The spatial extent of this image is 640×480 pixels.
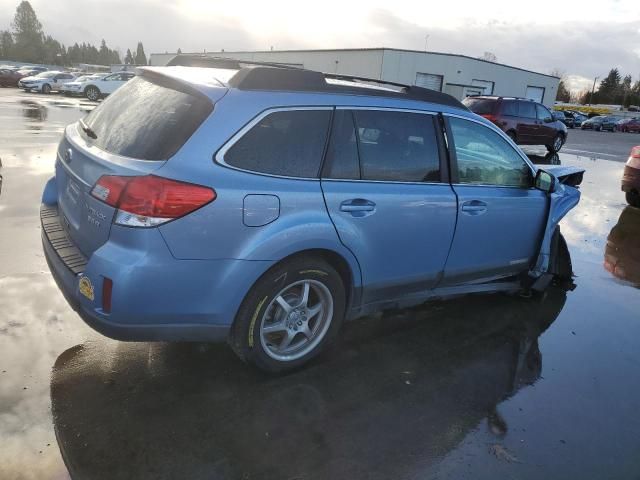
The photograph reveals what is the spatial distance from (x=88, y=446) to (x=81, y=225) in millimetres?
1206

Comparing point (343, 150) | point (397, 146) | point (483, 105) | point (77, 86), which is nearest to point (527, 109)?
point (483, 105)

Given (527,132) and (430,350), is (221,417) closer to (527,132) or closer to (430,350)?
(430,350)

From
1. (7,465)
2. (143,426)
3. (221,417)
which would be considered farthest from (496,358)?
(7,465)

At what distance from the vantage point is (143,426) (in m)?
2.74

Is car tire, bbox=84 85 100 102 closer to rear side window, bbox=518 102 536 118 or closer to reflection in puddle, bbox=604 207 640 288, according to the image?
rear side window, bbox=518 102 536 118

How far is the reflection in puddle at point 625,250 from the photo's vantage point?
237 inches

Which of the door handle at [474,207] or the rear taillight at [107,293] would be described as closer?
the rear taillight at [107,293]

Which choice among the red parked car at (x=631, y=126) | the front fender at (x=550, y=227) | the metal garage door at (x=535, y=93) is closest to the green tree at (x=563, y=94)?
the metal garage door at (x=535, y=93)

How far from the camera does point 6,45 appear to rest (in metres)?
96.9

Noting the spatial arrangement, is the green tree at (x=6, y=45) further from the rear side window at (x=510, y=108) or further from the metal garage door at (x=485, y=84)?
the rear side window at (x=510, y=108)

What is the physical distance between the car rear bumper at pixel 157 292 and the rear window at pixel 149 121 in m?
0.51

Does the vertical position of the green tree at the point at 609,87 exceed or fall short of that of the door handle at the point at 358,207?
it exceeds it

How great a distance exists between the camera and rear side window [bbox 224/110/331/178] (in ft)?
9.41

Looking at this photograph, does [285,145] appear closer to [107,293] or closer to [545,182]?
[107,293]
